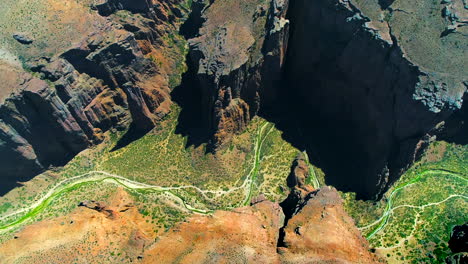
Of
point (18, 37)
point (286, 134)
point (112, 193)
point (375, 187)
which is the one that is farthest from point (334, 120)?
point (18, 37)

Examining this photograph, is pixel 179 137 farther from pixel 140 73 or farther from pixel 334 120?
pixel 334 120

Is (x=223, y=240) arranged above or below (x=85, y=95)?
below

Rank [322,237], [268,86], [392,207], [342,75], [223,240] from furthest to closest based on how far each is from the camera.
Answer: [268,86], [342,75], [392,207], [223,240], [322,237]

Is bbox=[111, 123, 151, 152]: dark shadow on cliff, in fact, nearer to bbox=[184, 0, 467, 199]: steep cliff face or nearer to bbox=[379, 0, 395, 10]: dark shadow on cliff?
bbox=[184, 0, 467, 199]: steep cliff face

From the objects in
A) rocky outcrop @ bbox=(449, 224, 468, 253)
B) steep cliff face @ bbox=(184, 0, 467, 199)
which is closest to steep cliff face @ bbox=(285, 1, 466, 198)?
steep cliff face @ bbox=(184, 0, 467, 199)

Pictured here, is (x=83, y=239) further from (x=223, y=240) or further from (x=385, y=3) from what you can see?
(x=385, y=3)

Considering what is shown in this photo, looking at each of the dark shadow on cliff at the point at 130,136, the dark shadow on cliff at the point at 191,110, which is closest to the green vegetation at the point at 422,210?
the dark shadow on cliff at the point at 191,110

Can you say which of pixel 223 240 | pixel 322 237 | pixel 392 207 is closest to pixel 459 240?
pixel 392 207
